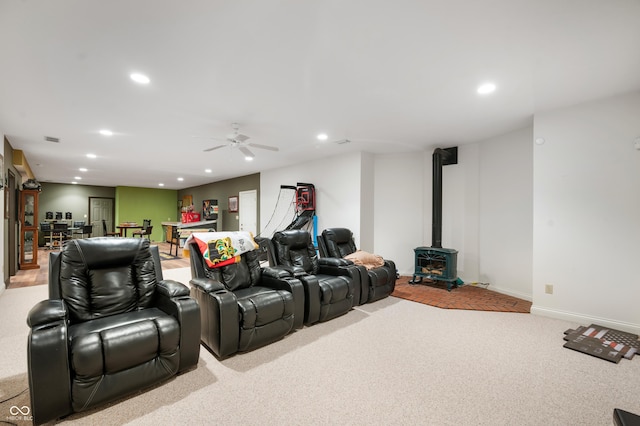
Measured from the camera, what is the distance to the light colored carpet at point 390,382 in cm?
184

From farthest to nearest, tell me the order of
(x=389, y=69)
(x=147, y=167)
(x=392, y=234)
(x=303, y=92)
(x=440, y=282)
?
(x=147, y=167) → (x=392, y=234) → (x=440, y=282) → (x=303, y=92) → (x=389, y=69)

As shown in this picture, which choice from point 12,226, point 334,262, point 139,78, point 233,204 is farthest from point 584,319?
point 12,226

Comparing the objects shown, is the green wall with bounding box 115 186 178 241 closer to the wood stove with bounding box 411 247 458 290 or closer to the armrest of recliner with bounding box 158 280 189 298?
the armrest of recliner with bounding box 158 280 189 298

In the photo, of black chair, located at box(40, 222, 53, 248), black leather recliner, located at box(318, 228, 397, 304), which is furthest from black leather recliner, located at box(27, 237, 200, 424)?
black chair, located at box(40, 222, 53, 248)

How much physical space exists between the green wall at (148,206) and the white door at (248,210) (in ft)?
19.1

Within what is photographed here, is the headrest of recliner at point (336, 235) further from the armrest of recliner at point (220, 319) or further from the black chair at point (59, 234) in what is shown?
the black chair at point (59, 234)

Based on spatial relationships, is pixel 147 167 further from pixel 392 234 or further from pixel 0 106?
pixel 392 234

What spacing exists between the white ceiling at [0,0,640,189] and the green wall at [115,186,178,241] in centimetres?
815

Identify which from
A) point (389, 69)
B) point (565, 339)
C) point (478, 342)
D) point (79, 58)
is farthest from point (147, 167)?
point (565, 339)

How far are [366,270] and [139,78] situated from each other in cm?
349

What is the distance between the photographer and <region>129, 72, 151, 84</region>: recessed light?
8.88 feet

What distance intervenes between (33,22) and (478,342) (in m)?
4.53

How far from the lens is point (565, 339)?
2945 millimetres

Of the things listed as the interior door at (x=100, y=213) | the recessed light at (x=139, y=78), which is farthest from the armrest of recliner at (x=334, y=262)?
the interior door at (x=100, y=213)
